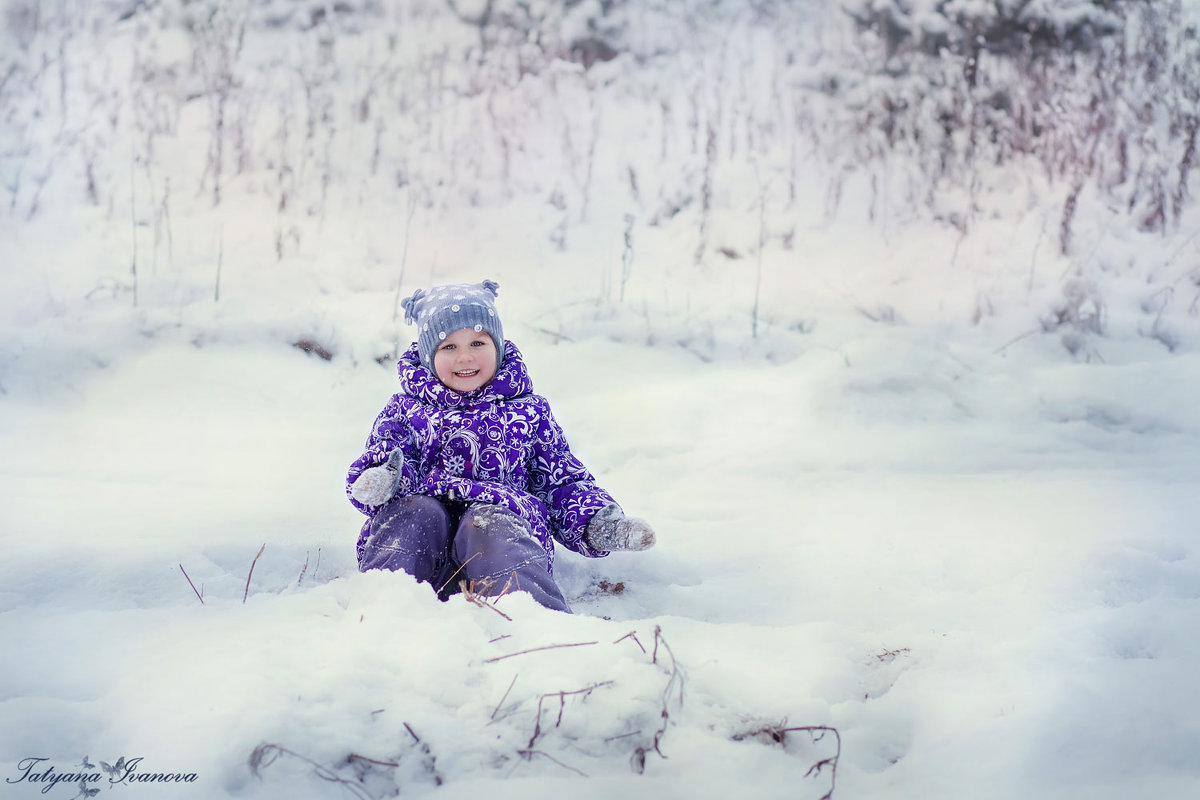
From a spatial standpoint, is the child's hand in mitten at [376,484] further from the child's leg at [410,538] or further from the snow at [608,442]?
the snow at [608,442]

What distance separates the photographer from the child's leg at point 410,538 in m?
2.17

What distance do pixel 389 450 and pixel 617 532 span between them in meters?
0.68

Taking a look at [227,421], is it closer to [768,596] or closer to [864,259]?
[768,596]

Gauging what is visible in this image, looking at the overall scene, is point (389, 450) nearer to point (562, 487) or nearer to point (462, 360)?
point (462, 360)

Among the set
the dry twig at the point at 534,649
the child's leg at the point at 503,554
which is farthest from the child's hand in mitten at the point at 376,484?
the dry twig at the point at 534,649

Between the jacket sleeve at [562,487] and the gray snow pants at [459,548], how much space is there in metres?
0.21

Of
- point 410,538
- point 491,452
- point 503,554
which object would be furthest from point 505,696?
point 491,452

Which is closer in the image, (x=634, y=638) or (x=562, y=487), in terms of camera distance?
(x=634, y=638)

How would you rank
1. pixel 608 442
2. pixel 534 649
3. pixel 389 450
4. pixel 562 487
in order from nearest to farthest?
1. pixel 534 649
2. pixel 389 450
3. pixel 562 487
4. pixel 608 442

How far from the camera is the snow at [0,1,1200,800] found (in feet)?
4.22

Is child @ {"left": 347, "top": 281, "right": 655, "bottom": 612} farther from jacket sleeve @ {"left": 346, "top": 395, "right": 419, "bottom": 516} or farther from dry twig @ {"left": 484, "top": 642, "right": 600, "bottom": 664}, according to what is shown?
dry twig @ {"left": 484, "top": 642, "right": 600, "bottom": 664}

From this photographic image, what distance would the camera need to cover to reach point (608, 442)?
12.1 ft

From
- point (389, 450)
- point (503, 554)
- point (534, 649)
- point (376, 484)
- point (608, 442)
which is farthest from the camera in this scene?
point (608, 442)

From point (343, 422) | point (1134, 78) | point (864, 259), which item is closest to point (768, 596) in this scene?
point (343, 422)
